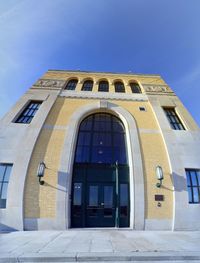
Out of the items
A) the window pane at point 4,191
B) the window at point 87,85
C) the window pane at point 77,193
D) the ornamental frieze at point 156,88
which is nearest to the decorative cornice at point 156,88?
the ornamental frieze at point 156,88

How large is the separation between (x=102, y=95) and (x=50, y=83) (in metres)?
4.71

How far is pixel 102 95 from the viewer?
13.8 m

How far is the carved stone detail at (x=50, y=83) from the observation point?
14.2 metres

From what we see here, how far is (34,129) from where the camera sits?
11.1 metres

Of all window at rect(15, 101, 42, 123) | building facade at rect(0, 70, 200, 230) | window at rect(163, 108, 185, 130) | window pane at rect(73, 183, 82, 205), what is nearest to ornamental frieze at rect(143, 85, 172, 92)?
building facade at rect(0, 70, 200, 230)

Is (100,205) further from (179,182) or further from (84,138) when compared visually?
(179,182)

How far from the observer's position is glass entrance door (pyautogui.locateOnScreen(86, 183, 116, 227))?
380 inches

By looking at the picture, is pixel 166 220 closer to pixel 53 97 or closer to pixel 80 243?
pixel 80 243

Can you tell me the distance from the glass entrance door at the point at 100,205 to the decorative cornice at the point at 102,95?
692cm

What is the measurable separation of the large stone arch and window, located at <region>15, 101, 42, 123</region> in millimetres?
3053

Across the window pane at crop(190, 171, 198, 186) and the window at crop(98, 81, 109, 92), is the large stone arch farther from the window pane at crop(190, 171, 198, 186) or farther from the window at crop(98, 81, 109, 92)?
the window at crop(98, 81, 109, 92)

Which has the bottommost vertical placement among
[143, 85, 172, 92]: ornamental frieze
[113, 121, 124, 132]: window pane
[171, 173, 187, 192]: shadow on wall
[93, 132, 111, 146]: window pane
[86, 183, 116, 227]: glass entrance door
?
[86, 183, 116, 227]: glass entrance door

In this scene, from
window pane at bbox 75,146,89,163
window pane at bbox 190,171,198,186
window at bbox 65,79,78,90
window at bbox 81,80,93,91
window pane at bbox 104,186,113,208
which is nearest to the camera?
window pane at bbox 104,186,113,208

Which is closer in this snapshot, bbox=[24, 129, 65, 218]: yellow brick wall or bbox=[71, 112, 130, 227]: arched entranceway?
bbox=[24, 129, 65, 218]: yellow brick wall
